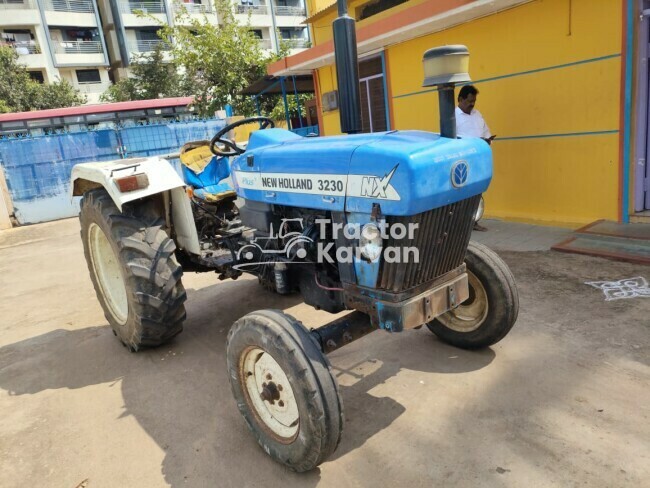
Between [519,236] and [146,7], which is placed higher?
[146,7]

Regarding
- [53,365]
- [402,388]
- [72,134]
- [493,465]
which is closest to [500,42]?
[402,388]

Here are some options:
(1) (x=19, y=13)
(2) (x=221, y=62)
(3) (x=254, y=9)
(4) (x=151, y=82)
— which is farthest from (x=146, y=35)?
(2) (x=221, y=62)

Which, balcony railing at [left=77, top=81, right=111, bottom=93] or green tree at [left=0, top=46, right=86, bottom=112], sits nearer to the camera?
green tree at [left=0, top=46, right=86, bottom=112]

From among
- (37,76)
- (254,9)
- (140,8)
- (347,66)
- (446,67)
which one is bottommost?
(446,67)

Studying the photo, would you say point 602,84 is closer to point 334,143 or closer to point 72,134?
point 334,143

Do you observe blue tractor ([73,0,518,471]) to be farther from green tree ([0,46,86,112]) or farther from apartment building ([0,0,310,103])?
apartment building ([0,0,310,103])

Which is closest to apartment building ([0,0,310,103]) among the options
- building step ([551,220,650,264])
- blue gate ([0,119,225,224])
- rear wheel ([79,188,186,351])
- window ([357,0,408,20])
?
blue gate ([0,119,225,224])

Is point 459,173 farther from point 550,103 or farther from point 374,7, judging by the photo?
point 374,7

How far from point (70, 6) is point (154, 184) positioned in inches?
1560

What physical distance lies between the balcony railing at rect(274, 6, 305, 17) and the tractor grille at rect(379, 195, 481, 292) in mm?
43826

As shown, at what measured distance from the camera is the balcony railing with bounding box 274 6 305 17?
41469 millimetres

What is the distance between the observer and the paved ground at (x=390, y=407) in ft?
7.16

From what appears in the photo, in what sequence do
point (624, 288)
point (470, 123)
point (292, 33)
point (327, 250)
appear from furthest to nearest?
point (292, 33) → point (470, 123) → point (624, 288) → point (327, 250)

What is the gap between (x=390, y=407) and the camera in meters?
2.64
